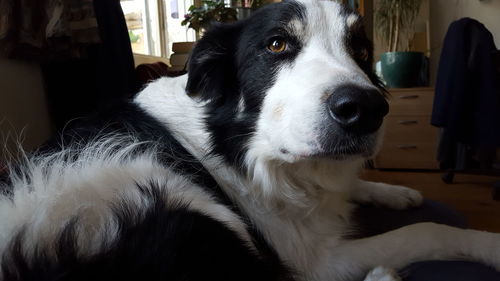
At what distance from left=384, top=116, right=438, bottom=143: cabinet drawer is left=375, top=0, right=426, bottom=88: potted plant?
0.36 m

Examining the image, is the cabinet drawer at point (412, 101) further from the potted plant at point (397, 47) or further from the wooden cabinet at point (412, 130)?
the potted plant at point (397, 47)

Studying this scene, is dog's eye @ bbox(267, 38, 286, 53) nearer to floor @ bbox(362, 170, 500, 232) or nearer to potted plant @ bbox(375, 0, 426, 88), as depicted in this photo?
floor @ bbox(362, 170, 500, 232)

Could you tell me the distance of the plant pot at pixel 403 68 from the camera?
380 cm

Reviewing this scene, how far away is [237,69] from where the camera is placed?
1288mm

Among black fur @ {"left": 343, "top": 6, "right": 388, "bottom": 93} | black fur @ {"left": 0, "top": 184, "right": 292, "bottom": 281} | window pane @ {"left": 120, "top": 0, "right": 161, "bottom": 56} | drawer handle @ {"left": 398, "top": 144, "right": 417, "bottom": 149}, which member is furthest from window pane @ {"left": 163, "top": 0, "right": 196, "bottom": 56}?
black fur @ {"left": 0, "top": 184, "right": 292, "bottom": 281}

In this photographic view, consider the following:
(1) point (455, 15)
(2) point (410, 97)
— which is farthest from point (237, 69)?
(1) point (455, 15)

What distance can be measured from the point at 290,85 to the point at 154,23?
3988 mm

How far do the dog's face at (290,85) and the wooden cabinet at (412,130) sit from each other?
2.53 meters

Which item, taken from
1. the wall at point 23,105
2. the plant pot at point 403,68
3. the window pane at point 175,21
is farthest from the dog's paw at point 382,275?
the window pane at point 175,21

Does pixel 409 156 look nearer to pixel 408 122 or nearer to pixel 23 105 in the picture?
pixel 408 122

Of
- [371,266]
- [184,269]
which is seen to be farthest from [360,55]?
[184,269]

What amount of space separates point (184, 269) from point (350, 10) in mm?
951

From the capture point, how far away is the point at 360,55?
125cm

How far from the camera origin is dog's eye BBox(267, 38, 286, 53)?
3.82 feet
